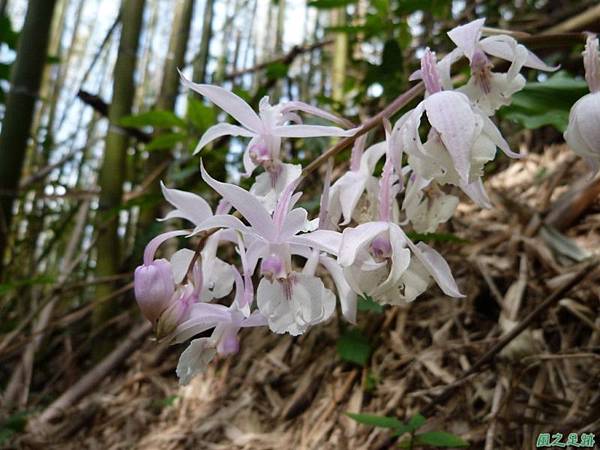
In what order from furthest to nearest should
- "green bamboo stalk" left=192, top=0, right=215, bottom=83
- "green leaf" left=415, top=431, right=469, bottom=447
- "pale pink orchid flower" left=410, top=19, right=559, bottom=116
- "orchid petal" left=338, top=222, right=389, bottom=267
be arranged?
"green bamboo stalk" left=192, top=0, right=215, bottom=83 → "green leaf" left=415, top=431, right=469, bottom=447 → "pale pink orchid flower" left=410, top=19, right=559, bottom=116 → "orchid petal" left=338, top=222, right=389, bottom=267

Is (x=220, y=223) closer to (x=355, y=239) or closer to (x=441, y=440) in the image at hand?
(x=355, y=239)

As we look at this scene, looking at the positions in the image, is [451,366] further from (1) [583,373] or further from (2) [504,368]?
(1) [583,373]

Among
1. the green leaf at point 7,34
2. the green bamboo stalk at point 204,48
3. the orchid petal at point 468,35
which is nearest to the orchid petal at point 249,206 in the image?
the orchid petal at point 468,35

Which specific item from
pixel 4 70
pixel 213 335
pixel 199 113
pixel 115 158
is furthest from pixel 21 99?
pixel 213 335

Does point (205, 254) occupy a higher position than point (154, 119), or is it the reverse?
point (154, 119)

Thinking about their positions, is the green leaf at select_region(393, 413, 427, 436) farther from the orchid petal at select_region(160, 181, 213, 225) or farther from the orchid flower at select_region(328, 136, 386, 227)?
the orchid petal at select_region(160, 181, 213, 225)

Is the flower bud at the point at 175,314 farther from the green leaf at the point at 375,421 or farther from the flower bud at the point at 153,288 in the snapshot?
the green leaf at the point at 375,421

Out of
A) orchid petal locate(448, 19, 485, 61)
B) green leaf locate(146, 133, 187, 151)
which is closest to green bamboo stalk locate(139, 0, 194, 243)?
green leaf locate(146, 133, 187, 151)
